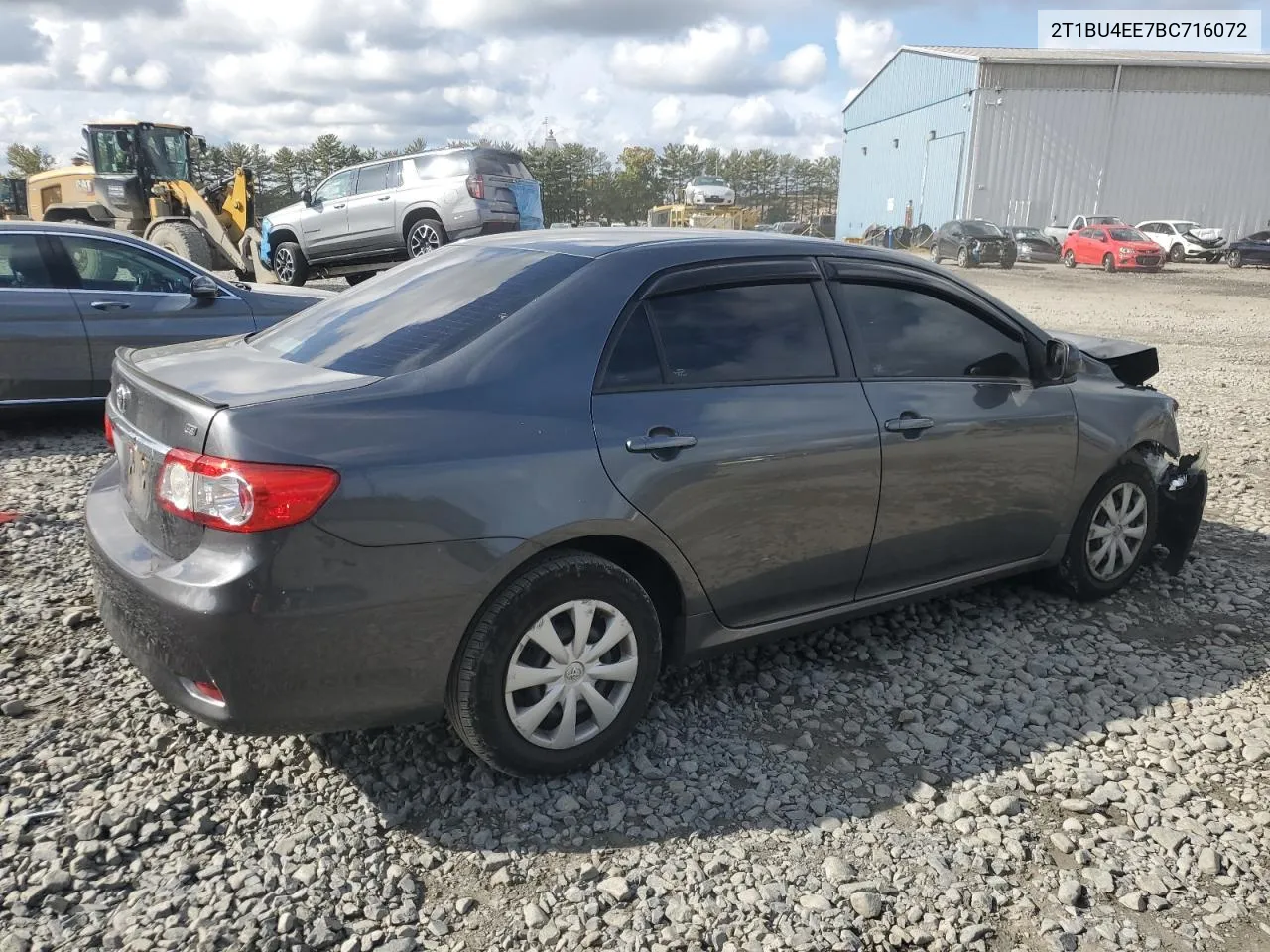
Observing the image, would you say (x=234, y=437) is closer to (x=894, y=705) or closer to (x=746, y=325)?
(x=746, y=325)

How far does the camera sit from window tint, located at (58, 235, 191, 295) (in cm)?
696

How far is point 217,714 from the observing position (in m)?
2.57

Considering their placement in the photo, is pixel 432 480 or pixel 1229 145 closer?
pixel 432 480

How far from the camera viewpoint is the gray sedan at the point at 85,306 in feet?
22.0

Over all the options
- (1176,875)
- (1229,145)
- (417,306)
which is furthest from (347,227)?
(1229,145)

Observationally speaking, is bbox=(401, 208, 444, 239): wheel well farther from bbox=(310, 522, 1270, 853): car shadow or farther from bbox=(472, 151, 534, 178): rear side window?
bbox=(310, 522, 1270, 853): car shadow

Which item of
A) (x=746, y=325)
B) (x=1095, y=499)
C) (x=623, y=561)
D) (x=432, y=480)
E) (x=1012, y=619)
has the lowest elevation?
(x=1012, y=619)

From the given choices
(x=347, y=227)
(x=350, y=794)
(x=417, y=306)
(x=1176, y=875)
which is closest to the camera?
(x=1176, y=875)

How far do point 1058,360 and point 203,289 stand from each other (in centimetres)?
589

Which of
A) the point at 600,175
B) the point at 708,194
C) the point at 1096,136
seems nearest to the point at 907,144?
the point at 1096,136

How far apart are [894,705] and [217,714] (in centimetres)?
230

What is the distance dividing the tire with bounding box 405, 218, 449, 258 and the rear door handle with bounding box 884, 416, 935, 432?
12607mm

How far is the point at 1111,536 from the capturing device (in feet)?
14.7

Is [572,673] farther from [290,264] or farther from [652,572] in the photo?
[290,264]
